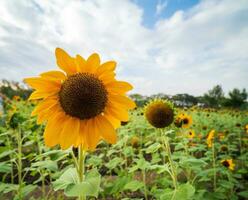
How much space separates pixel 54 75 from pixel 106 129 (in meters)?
0.38

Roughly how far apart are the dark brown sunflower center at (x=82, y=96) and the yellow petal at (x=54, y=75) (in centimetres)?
3

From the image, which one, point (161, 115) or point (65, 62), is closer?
point (65, 62)

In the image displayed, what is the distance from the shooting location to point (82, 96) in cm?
129

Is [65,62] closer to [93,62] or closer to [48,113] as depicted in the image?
[93,62]

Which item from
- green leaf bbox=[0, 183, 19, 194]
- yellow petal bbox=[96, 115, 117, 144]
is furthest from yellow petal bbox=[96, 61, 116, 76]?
green leaf bbox=[0, 183, 19, 194]

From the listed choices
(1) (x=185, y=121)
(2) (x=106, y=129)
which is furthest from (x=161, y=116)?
(1) (x=185, y=121)

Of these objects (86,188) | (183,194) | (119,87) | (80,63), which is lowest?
(183,194)

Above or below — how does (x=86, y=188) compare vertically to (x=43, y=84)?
below

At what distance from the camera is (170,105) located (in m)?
2.08

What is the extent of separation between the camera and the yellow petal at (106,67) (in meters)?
1.30

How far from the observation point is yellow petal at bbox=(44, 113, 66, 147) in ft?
4.19

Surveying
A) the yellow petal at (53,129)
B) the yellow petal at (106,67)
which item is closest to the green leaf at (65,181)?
the yellow petal at (53,129)

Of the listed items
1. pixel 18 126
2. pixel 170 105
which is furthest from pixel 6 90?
pixel 170 105

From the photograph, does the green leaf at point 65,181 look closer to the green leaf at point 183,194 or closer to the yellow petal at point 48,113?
the yellow petal at point 48,113
